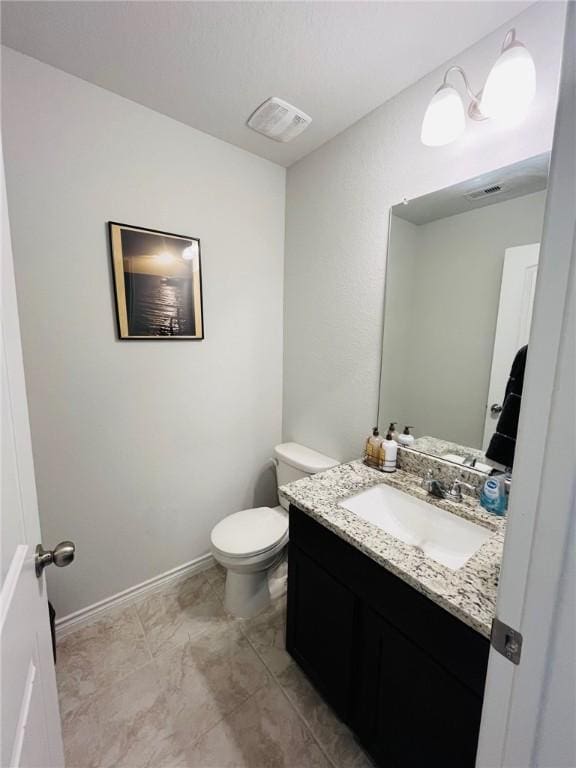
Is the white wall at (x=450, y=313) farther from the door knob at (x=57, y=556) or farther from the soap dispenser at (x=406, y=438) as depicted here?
the door knob at (x=57, y=556)

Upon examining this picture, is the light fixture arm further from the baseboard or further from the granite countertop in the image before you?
the baseboard

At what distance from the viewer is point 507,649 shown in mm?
523

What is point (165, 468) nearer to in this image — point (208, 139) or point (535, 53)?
point (208, 139)

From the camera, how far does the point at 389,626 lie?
0.94 metres

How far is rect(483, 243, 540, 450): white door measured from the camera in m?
1.10

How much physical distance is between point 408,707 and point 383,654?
132mm

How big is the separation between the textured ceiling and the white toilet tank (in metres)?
1.78

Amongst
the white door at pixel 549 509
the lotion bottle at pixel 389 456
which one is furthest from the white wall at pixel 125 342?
the white door at pixel 549 509

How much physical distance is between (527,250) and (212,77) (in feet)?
4.68

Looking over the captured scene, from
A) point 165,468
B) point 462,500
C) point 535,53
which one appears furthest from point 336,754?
point 535,53

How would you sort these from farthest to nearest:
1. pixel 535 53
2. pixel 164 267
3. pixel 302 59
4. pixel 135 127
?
pixel 164 267 → pixel 135 127 → pixel 302 59 → pixel 535 53

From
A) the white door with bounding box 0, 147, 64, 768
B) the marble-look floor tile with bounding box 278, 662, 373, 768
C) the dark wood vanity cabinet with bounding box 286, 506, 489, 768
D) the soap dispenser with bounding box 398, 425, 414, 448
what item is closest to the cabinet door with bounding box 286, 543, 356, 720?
the dark wood vanity cabinet with bounding box 286, 506, 489, 768

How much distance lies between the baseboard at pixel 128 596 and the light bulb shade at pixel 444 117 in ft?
7.95

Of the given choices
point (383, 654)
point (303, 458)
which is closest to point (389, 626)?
point (383, 654)
